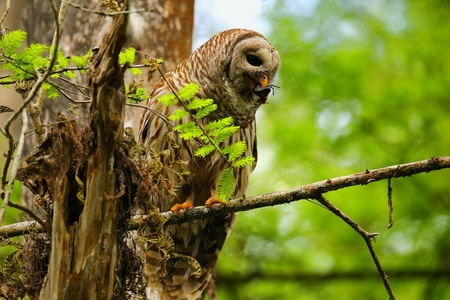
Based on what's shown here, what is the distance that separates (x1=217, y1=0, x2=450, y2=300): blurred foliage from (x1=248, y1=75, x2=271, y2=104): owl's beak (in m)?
2.87

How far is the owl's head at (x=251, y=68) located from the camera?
5.24 m

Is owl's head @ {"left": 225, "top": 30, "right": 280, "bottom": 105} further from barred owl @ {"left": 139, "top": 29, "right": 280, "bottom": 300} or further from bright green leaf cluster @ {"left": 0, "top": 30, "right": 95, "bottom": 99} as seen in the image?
bright green leaf cluster @ {"left": 0, "top": 30, "right": 95, "bottom": 99}

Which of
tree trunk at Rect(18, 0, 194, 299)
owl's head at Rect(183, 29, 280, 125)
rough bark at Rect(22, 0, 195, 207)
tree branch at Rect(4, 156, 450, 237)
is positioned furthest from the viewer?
rough bark at Rect(22, 0, 195, 207)

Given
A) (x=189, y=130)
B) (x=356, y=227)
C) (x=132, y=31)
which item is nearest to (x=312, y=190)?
(x=356, y=227)

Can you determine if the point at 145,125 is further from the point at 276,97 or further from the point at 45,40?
the point at 276,97

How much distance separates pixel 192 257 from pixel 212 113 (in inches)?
59.2

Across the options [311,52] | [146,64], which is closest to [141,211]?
[146,64]

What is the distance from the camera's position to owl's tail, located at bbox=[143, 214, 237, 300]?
538 cm

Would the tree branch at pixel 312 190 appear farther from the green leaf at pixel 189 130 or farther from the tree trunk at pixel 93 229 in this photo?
the green leaf at pixel 189 130

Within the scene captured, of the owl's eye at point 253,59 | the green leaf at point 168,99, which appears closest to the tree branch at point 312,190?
the green leaf at point 168,99

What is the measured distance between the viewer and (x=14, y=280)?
12.0ft

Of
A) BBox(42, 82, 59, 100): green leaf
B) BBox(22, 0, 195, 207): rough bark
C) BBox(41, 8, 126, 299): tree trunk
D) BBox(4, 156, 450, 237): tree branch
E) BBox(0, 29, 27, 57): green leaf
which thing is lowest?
BBox(41, 8, 126, 299): tree trunk

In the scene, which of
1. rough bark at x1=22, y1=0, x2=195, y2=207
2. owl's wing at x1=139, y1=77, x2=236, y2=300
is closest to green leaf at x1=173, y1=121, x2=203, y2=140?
owl's wing at x1=139, y1=77, x2=236, y2=300

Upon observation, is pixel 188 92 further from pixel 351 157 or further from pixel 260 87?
pixel 351 157
